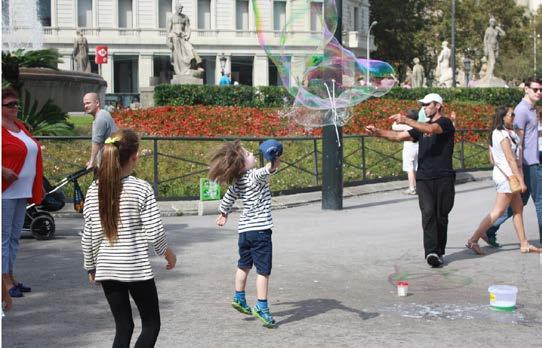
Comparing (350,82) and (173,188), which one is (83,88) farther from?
(350,82)

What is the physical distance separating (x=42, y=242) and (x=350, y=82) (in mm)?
4627

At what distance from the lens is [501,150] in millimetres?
11062

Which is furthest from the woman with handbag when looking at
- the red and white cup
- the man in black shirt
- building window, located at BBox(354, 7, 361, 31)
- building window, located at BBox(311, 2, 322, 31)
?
building window, located at BBox(354, 7, 361, 31)

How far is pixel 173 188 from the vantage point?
16.8m

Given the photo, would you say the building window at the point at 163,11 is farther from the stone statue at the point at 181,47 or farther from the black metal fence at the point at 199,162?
the black metal fence at the point at 199,162

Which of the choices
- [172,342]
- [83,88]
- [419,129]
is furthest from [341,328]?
Answer: [83,88]

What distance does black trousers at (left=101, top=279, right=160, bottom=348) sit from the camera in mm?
5668

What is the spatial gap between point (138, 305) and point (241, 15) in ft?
240

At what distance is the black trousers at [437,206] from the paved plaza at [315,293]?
1.05 feet

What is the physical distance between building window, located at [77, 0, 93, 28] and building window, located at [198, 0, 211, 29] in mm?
8329

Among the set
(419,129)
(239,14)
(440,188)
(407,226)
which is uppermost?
(239,14)

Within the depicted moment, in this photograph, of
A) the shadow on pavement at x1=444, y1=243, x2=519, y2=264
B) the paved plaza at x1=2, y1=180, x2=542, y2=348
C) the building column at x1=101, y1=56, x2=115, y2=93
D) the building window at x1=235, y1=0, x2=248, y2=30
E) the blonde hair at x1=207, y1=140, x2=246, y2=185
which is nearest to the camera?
the paved plaza at x1=2, y1=180, x2=542, y2=348

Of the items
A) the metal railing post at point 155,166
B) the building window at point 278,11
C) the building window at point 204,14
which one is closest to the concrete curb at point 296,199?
the metal railing post at point 155,166

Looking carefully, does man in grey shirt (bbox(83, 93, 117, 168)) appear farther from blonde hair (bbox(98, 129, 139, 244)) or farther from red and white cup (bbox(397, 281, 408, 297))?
blonde hair (bbox(98, 129, 139, 244))
